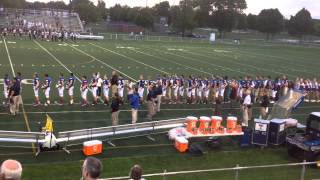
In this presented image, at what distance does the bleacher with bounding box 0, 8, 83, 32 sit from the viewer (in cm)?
6806

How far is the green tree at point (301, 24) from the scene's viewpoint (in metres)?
102

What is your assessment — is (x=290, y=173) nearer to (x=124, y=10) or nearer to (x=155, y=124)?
(x=155, y=124)

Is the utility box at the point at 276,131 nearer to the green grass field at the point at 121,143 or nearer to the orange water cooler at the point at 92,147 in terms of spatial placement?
the green grass field at the point at 121,143

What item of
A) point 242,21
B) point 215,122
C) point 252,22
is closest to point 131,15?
point 242,21

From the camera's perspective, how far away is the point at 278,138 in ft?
50.8

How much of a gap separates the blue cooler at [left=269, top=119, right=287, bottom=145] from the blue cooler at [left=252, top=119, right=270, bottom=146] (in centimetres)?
17

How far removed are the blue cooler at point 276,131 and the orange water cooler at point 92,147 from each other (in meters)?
6.12

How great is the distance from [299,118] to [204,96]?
4999 millimetres

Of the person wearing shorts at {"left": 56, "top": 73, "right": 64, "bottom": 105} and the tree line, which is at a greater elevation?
the tree line

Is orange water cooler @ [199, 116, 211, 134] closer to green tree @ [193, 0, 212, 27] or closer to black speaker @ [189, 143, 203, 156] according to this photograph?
black speaker @ [189, 143, 203, 156]

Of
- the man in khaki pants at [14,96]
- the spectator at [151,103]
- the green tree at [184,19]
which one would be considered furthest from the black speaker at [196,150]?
the green tree at [184,19]

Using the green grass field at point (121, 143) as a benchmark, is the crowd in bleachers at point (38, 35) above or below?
above

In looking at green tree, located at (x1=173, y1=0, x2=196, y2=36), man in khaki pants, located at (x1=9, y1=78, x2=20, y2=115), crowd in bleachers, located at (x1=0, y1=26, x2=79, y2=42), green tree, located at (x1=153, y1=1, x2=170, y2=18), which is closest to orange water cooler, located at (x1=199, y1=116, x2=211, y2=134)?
man in khaki pants, located at (x1=9, y1=78, x2=20, y2=115)

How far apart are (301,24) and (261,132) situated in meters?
92.6
